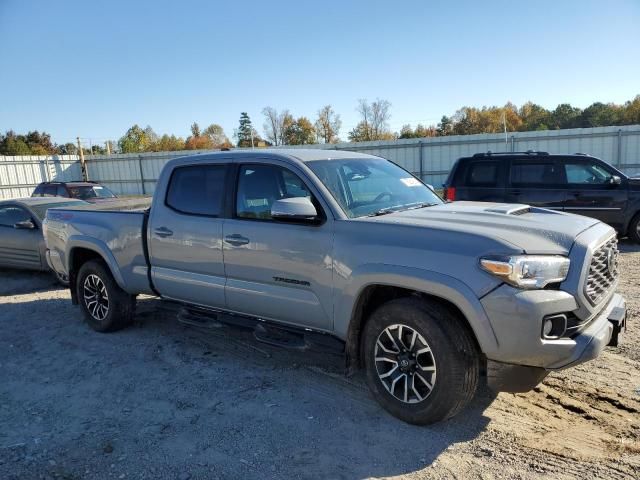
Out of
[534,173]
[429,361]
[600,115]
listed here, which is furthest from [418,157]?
[600,115]

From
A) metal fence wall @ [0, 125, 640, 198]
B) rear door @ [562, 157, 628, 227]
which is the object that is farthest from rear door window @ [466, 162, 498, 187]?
metal fence wall @ [0, 125, 640, 198]

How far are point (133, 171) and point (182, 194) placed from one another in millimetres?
26377

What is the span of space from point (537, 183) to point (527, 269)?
8.13 m

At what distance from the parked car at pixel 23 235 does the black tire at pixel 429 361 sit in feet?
22.7

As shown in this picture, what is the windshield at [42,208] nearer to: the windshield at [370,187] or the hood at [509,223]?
the windshield at [370,187]

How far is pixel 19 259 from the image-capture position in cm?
882

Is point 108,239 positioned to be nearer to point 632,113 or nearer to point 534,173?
point 534,173

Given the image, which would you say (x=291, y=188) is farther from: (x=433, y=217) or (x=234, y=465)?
(x=234, y=465)

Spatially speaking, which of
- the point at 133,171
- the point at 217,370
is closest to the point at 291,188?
the point at 217,370

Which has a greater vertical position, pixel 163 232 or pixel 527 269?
pixel 163 232

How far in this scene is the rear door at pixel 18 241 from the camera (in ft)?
28.3

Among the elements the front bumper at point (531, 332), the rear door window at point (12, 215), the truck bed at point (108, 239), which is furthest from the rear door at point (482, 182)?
the rear door window at point (12, 215)

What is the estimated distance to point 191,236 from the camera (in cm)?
470

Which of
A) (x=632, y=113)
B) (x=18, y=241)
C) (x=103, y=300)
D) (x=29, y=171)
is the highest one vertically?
(x=632, y=113)
